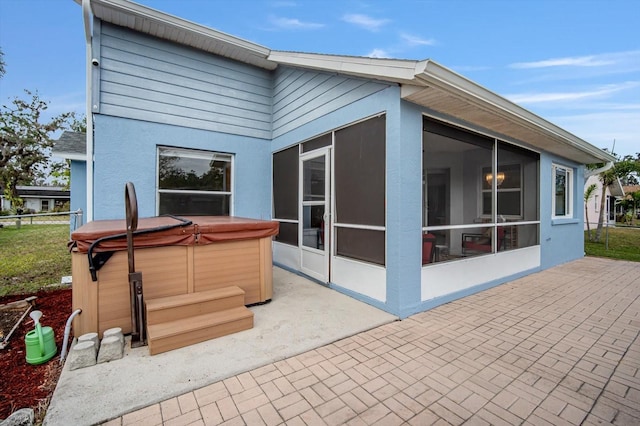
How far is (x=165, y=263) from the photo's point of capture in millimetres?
2928

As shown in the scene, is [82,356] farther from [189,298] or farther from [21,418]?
[189,298]

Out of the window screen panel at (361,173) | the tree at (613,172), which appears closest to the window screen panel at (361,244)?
the window screen panel at (361,173)

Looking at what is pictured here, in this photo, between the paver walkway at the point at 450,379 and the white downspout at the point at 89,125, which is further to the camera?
the white downspout at the point at 89,125

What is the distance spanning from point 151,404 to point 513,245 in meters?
5.95

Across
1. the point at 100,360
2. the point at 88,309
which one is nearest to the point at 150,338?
the point at 100,360

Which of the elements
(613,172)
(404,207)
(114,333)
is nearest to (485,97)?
(404,207)

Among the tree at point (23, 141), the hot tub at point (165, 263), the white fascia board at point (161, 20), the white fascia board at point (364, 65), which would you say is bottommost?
the hot tub at point (165, 263)

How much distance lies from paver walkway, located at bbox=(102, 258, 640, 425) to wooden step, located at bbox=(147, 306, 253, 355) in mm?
717

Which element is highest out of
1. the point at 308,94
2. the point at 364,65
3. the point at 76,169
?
the point at 308,94

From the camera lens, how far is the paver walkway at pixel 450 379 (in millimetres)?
1711

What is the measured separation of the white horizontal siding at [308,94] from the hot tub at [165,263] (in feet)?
7.15

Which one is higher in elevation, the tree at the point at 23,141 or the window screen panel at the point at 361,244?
the tree at the point at 23,141

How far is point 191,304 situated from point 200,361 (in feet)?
2.04

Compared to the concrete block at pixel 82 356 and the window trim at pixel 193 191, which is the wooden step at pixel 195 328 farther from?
the window trim at pixel 193 191
